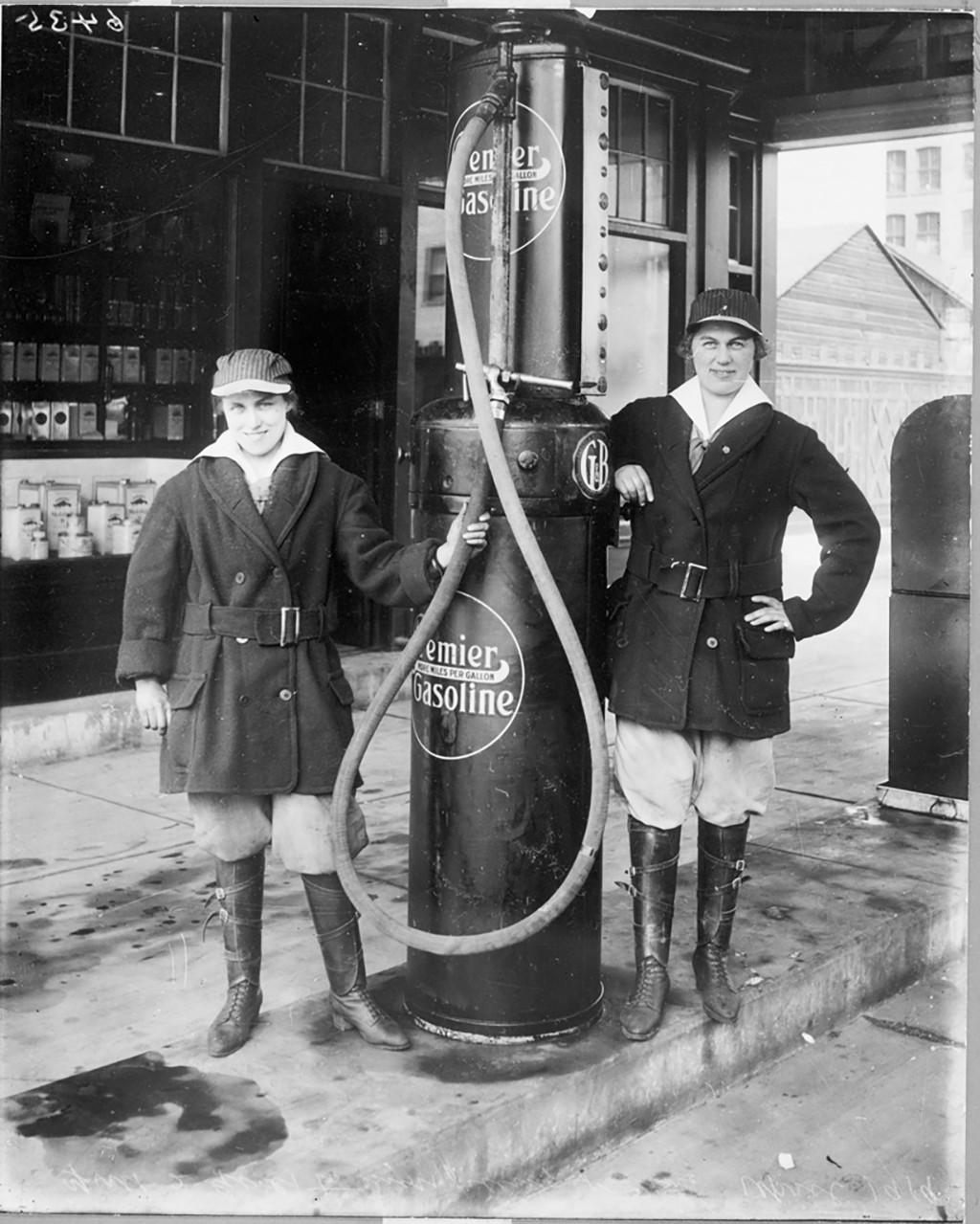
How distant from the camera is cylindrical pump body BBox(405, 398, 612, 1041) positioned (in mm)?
2967

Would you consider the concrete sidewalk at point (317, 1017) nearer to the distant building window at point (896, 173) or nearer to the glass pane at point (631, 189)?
the distant building window at point (896, 173)

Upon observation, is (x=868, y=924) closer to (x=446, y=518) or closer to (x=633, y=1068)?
(x=633, y=1068)

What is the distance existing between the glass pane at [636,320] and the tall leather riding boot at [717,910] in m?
4.85

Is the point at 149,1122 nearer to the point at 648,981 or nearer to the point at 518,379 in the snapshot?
the point at 648,981

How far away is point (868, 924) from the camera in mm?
3973

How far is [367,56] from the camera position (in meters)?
6.16

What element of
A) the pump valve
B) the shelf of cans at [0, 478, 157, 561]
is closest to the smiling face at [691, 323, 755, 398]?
the pump valve

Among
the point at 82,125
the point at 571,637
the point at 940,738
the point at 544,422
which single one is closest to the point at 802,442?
the point at 544,422

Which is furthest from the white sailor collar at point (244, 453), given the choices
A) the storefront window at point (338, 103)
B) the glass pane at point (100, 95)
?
the storefront window at point (338, 103)

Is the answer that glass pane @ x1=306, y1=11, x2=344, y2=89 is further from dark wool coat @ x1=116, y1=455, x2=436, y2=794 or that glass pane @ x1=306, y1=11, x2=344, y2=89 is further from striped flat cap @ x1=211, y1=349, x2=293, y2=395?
dark wool coat @ x1=116, y1=455, x2=436, y2=794

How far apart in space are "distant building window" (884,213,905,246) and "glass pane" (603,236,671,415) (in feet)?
13.7

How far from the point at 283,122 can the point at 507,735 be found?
12.5 feet

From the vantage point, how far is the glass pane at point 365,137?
6199 mm

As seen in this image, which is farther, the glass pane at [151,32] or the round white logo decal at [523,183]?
the glass pane at [151,32]
